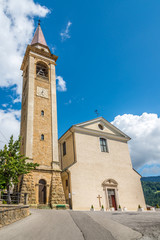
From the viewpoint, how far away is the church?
1970 centimetres

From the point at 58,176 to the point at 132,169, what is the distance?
10931mm

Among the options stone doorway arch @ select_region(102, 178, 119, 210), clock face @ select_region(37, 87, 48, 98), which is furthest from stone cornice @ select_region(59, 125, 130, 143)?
stone doorway arch @ select_region(102, 178, 119, 210)

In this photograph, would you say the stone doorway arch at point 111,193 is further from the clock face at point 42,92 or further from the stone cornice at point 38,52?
the stone cornice at point 38,52

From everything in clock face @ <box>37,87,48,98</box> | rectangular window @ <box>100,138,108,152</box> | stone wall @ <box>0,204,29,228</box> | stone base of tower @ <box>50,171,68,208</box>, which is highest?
clock face @ <box>37,87,48,98</box>

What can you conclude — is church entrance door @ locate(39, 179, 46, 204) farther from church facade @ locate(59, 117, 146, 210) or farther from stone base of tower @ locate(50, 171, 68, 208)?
church facade @ locate(59, 117, 146, 210)

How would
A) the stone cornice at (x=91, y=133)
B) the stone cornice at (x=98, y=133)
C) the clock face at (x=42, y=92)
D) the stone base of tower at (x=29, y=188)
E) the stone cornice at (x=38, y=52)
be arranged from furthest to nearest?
the stone cornice at (x=38, y=52), the clock face at (x=42, y=92), the stone cornice at (x=98, y=133), the stone cornice at (x=91, y=133), the stone base of tower at (x=29, y=188)

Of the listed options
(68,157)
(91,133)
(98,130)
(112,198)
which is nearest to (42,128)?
(68,157)

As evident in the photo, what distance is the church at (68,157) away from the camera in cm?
1970

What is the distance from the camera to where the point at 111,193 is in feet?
74.6

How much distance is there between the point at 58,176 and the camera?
2059 cm

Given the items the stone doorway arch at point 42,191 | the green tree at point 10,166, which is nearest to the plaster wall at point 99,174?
the stone doorway arch at point 42,191

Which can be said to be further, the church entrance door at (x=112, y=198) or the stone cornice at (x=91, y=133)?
the stone cornice at (x=91, y=133)

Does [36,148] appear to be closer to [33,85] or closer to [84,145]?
[84,145]

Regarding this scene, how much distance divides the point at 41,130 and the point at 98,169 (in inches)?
321
